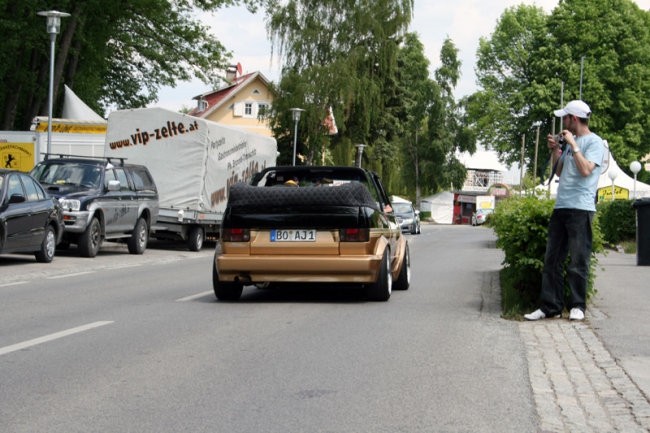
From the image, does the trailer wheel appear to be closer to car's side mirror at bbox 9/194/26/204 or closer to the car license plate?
car's side mirror at bbox 9/194/26/204

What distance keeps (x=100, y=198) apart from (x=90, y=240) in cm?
87

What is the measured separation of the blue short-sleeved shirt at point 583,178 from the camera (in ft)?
32.4

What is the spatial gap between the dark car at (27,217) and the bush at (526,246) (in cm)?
936

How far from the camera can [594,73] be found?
63094 mm

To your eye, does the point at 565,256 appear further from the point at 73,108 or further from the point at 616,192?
the point at 616,192

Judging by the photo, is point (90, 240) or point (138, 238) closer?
point (90, 240)

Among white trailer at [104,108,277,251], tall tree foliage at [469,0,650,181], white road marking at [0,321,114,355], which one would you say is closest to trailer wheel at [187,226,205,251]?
white trailer at [104,108,277,251]

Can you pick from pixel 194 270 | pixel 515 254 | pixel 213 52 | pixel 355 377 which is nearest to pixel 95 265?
pixel 194 270

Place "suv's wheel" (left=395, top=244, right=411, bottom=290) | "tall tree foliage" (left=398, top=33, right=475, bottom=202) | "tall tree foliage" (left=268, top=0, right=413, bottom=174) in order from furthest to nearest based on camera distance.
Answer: "tall tree foliage" (left=398, top=33, right=475, bottom=202) → "tall tree foliage" (left=268, top=0, right=413, bottom=174) → "suv's wheel" (left=395, top=244, right=411, bottom=290)

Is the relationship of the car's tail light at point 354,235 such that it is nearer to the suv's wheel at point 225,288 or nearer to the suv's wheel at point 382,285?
the suv's wheel at point 382,285

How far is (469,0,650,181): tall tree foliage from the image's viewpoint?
6312 centimetres

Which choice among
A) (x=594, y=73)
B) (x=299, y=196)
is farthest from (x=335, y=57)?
(x=299, y=196)

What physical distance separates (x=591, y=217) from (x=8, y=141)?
84.8 feet

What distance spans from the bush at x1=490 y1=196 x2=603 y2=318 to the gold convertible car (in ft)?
4.72
